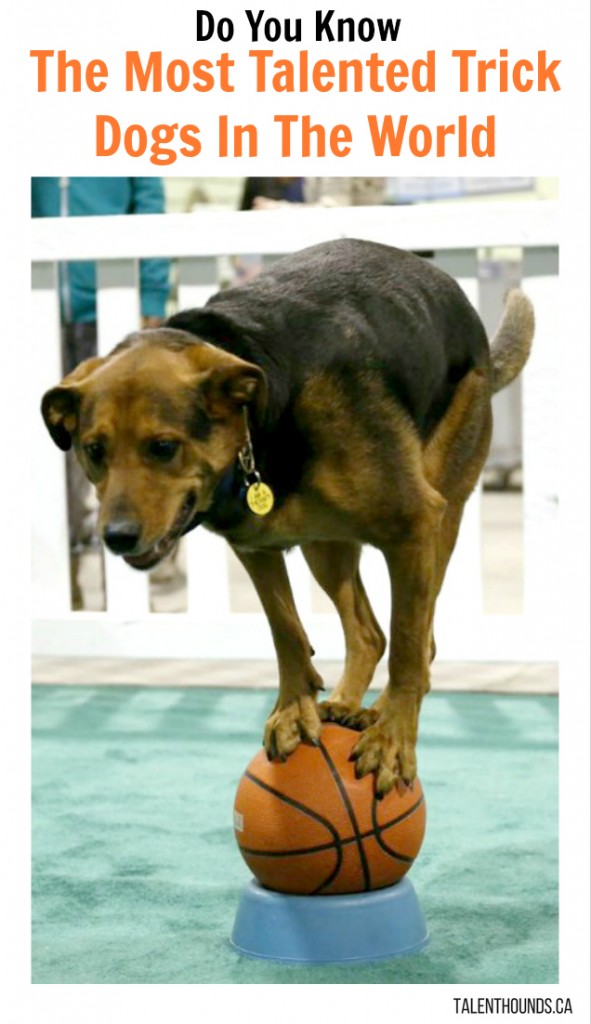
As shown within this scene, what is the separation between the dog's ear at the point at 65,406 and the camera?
97.8 inches

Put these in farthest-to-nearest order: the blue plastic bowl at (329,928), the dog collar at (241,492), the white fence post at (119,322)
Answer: the white fence post at (119,322)
the blue plastic bowl at (329,928)
the dog collar at (241,492)

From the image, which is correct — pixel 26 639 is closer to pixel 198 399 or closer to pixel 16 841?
pixel 16 841

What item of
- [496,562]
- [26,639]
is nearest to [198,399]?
[26,639]

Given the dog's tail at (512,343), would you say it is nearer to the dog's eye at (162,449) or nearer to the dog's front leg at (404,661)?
the dog's front leg at (404,661)

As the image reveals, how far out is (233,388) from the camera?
8.03 ft

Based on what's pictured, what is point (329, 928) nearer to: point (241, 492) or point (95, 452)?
point (241, 492)

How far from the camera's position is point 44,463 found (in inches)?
223

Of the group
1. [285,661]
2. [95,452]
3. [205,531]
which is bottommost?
[285,661]

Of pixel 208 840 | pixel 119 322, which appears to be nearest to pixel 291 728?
pixel 208 840

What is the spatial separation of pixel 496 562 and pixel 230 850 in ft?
18.4

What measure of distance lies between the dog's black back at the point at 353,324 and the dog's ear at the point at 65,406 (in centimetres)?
18

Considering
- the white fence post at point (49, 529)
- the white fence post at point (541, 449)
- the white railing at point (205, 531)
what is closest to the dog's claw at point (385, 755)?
the white railing at point (205, 531)

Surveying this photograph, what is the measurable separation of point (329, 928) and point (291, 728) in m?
0.39

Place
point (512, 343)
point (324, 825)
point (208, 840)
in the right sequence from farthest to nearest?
1. point (208, 840)
2. point (512, 343)
3. point (324, 825)
